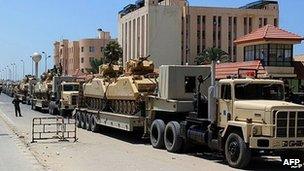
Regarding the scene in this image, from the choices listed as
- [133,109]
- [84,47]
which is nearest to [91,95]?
[133,109]

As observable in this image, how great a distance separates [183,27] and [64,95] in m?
77.6

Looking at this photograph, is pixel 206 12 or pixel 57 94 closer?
pixel 57 94

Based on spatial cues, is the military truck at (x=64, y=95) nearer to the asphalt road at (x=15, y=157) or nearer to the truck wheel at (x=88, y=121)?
the truck wheel at (x=88, y=121)

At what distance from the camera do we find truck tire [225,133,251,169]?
13.8 metres

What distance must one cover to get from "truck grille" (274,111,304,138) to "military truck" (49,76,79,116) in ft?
77.5

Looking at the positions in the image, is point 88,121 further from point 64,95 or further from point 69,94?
point 64,95

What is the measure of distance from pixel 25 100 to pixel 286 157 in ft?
189

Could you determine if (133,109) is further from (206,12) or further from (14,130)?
(206,12)

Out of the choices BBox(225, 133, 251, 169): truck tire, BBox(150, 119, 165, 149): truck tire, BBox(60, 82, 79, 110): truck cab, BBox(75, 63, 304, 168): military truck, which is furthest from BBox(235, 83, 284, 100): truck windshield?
BBox(60, 82, 79, 110): truck cab

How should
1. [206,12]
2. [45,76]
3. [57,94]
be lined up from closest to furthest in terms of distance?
[57,94], [45,76], [206,12]

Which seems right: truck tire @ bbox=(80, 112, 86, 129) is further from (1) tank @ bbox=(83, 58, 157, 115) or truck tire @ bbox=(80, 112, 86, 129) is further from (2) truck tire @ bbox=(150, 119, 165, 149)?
(2) truck tire @ bbox=(150, 119, 165, 149)

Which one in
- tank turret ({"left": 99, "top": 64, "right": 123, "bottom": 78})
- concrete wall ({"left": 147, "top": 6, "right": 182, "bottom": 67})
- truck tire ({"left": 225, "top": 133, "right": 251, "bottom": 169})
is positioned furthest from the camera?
concrete wall ({"left": 147, "top": 6, "right": 182, "bottom": 67})

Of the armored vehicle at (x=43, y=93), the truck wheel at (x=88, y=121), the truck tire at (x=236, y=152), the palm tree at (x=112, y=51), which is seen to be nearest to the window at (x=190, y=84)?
the truck tire at (x=236, y=152)

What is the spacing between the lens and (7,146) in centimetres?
1917
